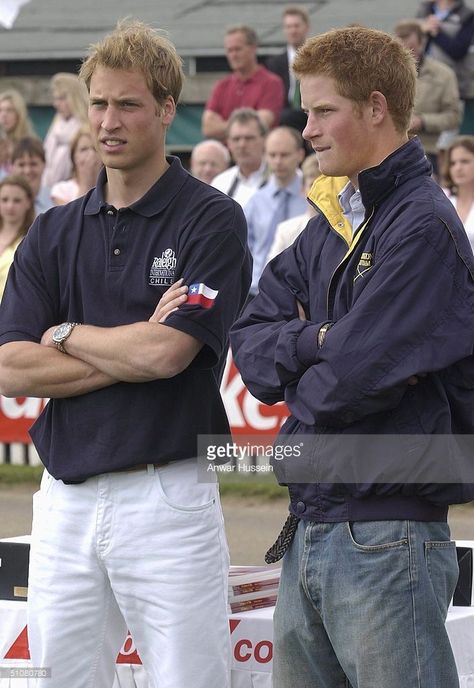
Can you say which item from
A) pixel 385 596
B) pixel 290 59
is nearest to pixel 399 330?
pixel 385 596

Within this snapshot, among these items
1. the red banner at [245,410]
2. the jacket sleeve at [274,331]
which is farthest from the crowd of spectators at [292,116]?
the jacket sleeve at [274,331]

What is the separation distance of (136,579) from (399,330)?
3.55ft

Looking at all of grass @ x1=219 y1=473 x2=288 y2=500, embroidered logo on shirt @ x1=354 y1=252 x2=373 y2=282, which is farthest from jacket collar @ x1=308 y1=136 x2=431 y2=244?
grass @ x1=219 y1=473 x2=288 y2=500

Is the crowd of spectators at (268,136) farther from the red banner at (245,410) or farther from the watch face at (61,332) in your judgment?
the watch face at (61,332)

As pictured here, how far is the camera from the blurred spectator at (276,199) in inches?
359

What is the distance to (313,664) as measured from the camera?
3.09 meters

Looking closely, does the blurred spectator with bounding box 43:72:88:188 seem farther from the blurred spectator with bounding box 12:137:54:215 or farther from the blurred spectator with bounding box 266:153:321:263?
the blurred spectator with bounding box 266:153:321:263

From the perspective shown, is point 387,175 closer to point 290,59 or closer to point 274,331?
point 274,331

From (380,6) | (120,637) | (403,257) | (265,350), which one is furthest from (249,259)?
(380,6)

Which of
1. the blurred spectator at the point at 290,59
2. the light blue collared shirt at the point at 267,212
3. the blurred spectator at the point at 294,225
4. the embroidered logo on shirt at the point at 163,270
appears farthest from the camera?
the blurred spectator at the point at 290,59

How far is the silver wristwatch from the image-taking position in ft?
11.5

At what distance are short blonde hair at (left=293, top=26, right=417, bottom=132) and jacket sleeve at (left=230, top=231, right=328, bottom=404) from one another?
473 millimetres

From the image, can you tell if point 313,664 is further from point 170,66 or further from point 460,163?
point 460,163

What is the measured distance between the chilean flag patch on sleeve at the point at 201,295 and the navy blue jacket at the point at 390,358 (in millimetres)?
386
